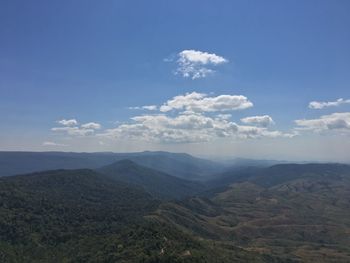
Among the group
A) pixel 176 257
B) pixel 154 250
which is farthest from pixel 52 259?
pixel 176 257

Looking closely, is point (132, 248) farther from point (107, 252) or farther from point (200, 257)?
point (200, 257)

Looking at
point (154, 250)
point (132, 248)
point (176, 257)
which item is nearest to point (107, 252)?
point (132, 248)

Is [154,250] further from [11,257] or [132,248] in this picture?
[11,257]

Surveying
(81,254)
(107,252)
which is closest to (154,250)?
(107,252)

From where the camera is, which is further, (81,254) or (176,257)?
(81,254)

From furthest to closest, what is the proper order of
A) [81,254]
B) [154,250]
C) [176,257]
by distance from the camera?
[81,254]
[154,250]
[176,257]

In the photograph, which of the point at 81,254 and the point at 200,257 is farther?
the point at 81,254

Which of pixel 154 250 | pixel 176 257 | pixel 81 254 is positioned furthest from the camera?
pixel 81 254

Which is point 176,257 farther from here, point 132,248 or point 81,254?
point 81,254
